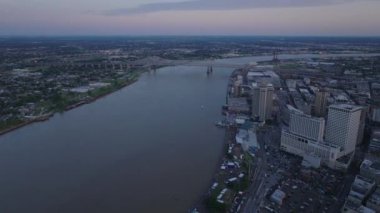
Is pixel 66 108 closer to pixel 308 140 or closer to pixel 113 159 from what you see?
pixel 113 159

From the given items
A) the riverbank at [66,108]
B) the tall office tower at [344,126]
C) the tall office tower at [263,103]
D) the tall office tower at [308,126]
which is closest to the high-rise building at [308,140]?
the tall office tower at [308,126]

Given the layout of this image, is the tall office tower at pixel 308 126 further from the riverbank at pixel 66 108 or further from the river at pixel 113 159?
the riverbank at pixel 66 108

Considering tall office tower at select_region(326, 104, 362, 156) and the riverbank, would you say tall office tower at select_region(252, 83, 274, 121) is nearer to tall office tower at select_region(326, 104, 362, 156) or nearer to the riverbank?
tall office tower at select_region(326, 104, 362, 156)

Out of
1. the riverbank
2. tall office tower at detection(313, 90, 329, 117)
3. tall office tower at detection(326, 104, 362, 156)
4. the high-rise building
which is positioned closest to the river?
the riverbank

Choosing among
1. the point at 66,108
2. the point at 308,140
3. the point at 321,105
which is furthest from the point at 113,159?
the point at 321,105

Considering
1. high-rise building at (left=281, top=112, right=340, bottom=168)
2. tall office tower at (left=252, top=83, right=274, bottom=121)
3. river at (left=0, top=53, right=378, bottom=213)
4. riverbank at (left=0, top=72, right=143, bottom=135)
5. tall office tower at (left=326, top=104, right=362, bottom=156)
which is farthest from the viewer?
tall office tower at (left=252, top=83, right=274, bottom=121)

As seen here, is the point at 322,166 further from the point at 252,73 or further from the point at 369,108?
the point at 252,73
